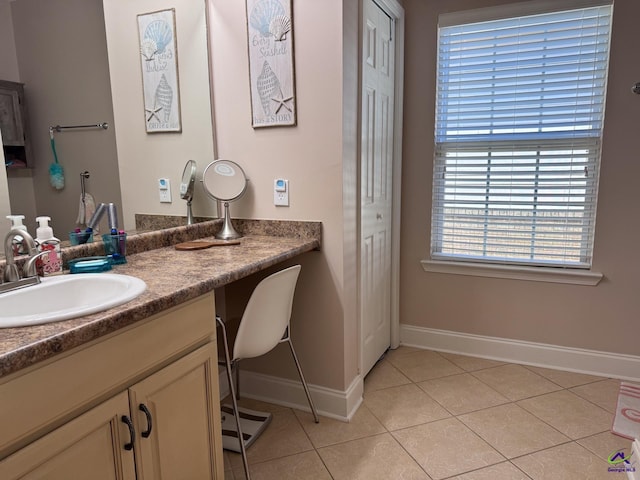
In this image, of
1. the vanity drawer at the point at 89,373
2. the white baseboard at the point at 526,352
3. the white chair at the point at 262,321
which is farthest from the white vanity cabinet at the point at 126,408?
the white baseboard at the point at 526,352

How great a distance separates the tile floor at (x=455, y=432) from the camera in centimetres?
180

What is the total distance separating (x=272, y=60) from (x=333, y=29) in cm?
32

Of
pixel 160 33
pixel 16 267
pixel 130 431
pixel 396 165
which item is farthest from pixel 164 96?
pixel 130 431

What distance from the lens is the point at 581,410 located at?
7.20 feet

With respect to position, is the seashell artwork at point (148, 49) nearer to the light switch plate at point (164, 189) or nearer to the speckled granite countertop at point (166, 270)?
the light switch plate at point (164, 189)

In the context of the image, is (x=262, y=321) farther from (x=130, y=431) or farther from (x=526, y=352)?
(x=526, y=352)

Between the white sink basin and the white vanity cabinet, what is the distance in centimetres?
9

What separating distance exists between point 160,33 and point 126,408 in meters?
1.67

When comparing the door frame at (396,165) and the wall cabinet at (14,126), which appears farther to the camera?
the door frame at (396,165)

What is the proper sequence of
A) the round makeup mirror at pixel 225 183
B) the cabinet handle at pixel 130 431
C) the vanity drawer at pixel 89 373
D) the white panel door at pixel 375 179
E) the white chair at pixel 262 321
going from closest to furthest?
the vanity drawer at pixel 89 373 < the cabinet handle at pixel 130 431 < the white chair at pixel 262 321 < the round makeup mirror at pixel 225 183 < the white panel door at pixel 375 179

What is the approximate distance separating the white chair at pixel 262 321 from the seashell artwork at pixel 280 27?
3.47ft

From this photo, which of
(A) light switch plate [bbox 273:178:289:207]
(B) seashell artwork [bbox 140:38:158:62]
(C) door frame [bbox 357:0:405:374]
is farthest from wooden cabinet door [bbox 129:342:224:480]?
(B) seashell artwork [bbox 140:38:158:62]

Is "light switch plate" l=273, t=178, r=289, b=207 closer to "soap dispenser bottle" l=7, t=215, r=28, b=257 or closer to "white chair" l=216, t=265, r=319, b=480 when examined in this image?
"white chair" l=216, t=265, r=319, b=480

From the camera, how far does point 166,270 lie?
1493mm
